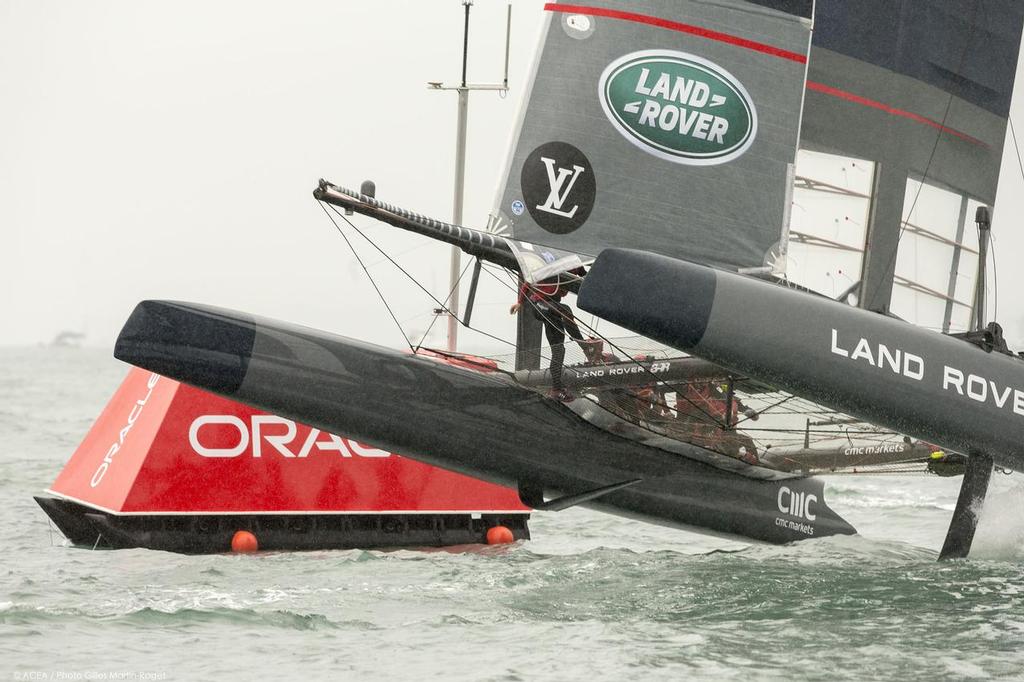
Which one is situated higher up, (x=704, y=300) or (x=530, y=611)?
(x=704, y=300)

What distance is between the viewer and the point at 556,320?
6.80 m

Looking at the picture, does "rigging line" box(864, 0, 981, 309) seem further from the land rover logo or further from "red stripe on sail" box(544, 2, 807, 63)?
"red stripe on sail" box(544, 2, 807, 63)

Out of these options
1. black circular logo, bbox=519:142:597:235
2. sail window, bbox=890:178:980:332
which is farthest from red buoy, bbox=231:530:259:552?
sail window, bbox=890:178:980:332

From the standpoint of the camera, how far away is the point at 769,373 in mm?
5738

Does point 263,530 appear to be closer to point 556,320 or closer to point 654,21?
point 556,320

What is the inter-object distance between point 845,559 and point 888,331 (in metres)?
1.45

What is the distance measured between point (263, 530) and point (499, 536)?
1.20 metres

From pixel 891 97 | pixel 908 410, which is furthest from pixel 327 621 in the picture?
pixel 891 97

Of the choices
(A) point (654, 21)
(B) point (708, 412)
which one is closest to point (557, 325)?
(B) point (708, 412)

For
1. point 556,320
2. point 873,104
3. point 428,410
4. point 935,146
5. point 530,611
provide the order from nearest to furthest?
point 530,611, point 428,410, point 556,320, point 873,104, point 935,146

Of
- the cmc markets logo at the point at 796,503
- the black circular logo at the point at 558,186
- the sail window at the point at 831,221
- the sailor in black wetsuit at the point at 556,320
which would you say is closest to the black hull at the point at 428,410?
the sailor in black wetsuit at the point at 556,320

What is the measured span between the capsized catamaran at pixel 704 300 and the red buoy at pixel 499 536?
0.55m

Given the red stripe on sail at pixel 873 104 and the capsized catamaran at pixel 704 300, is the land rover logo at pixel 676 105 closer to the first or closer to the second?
the capsized catamaran at pixel 704 300

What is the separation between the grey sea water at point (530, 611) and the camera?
15.5ft
